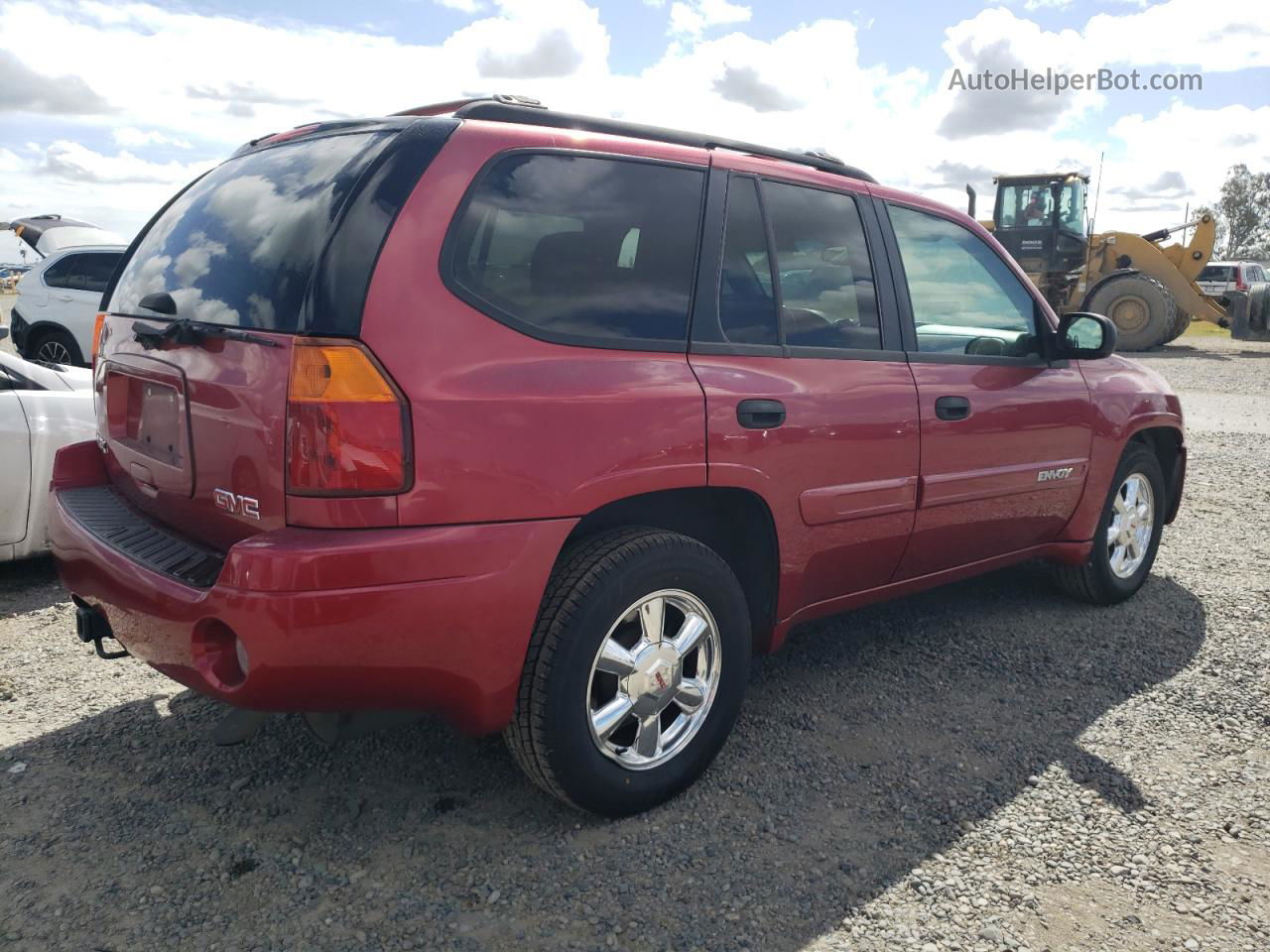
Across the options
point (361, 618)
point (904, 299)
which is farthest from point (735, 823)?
point (904, 299)

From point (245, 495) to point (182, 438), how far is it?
0.35 metres

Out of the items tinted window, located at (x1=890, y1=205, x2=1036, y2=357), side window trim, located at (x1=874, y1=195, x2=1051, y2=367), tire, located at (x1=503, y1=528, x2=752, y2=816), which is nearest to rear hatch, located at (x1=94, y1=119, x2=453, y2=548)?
tire, located at (x1=503, y1=528, x2=752, y2=816)

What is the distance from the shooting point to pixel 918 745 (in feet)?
10.4

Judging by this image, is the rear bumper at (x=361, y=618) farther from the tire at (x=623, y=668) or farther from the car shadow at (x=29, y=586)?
the car shadow at (x=29, y=586)

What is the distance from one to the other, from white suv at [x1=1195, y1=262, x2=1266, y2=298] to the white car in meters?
25.9

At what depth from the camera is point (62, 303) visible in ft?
36.8

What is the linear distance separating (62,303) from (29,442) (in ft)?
26.1

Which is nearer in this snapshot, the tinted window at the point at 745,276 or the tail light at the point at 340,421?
the tail light at the point at 340,421

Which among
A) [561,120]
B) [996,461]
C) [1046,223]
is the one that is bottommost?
[996,461]

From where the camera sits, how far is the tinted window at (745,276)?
9.35 ft

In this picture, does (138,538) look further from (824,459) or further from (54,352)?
(54,352)

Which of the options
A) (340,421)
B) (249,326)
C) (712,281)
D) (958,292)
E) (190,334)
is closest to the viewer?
(340,421)

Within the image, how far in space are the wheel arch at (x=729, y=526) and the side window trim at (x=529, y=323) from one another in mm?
403

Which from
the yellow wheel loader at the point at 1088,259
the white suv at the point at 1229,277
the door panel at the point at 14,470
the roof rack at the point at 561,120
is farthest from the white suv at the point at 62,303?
the white suv at the point at 1229,277
